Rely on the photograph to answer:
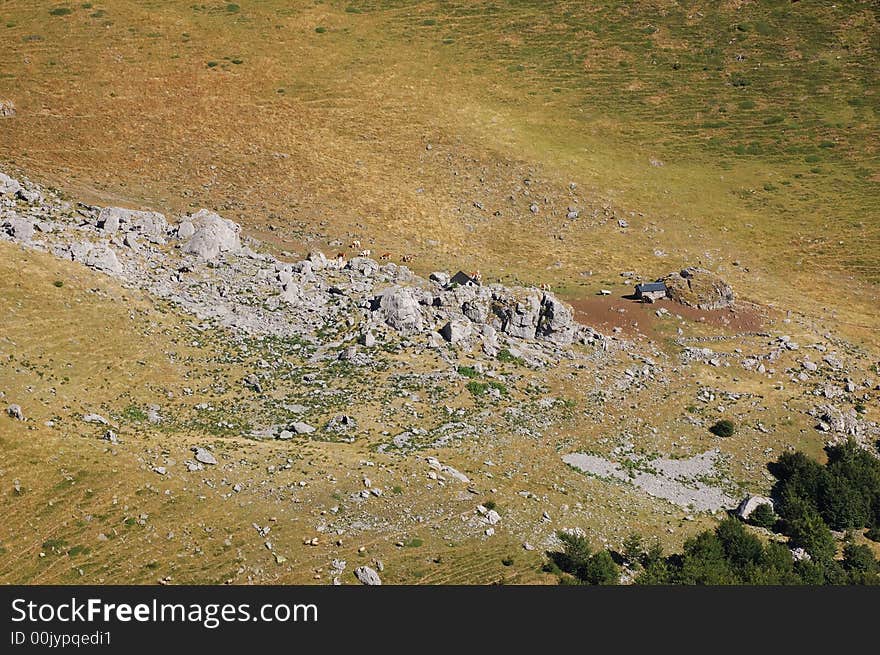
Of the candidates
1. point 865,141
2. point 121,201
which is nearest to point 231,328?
point 121,201

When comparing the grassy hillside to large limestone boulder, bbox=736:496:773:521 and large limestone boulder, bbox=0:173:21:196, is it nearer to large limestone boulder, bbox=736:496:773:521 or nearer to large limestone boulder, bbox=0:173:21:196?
large limestone boulder, bbox=0:173:21:196

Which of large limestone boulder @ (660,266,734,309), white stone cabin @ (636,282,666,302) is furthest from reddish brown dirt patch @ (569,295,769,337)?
large limestone boulder @ (660,266,734,309)

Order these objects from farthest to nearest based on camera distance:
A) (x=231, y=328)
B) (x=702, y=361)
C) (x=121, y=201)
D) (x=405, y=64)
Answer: (x=405, y=64), (x=121, y=201), (x=702, y=361), (x=231, y=328)

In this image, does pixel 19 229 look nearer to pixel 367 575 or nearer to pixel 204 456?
pixel 204 456

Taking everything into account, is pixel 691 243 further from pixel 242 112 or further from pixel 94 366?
pixel 94 366

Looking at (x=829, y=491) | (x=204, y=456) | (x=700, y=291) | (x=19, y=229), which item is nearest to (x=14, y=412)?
(x=204, y=456)

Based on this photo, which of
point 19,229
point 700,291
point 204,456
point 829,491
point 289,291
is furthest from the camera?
point 700,291

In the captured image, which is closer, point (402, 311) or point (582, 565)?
point (582, 565)

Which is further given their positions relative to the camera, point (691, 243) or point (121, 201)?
point (691, 243)
